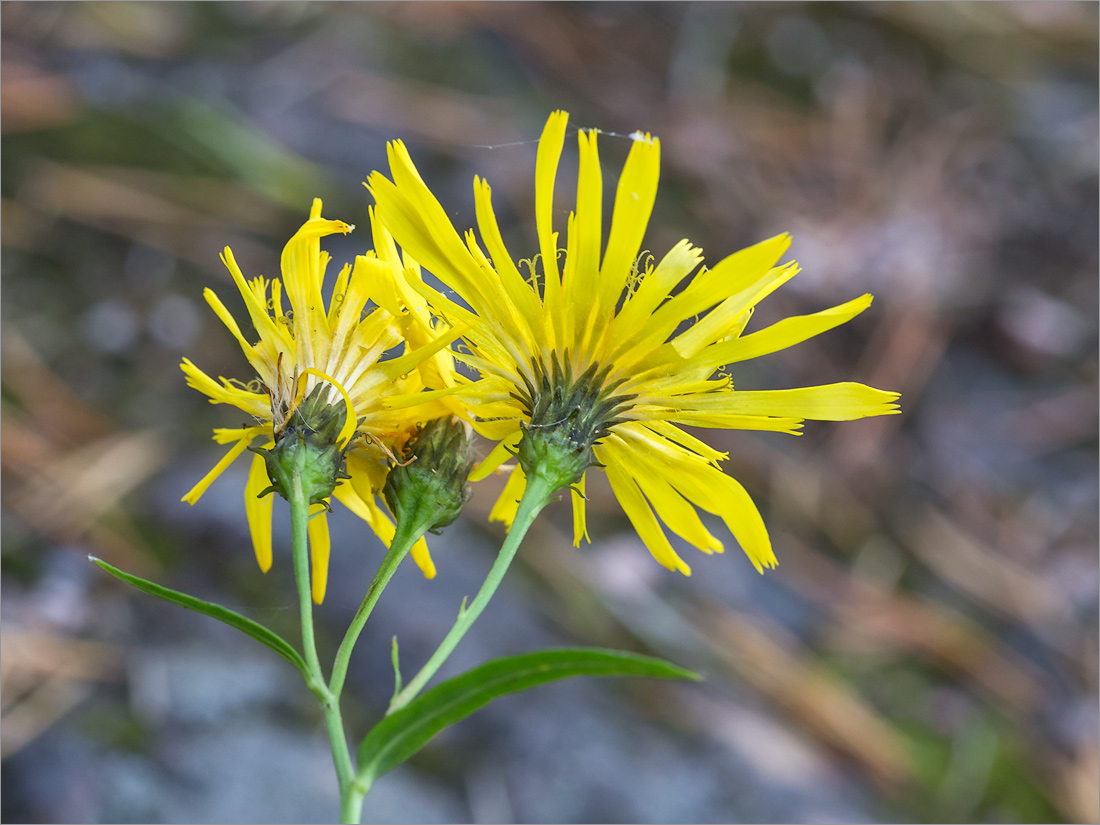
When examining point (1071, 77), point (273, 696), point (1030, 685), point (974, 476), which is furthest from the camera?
point (1071, 77)

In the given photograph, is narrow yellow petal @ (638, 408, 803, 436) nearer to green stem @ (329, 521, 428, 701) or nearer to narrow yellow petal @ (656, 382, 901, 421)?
narrow yellow petal @ (656, 382, 901, 421)

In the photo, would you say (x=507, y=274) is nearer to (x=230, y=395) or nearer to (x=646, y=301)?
(x=646, y=301)

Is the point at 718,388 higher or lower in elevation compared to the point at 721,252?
lower

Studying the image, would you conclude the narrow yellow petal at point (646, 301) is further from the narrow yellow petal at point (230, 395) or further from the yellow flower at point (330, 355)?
the narrow yellow petal at point (230, 395)

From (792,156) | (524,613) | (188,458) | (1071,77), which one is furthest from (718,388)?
(1071,77)

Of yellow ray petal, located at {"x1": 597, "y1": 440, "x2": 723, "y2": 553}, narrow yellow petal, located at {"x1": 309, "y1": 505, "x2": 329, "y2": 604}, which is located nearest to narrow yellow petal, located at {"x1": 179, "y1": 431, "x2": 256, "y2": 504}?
narrow yellow petal, located at {"x1": 309, "y1": 505, "x2": 329, "y2": 604}

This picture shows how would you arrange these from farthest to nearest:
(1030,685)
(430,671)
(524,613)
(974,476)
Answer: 1. (974,476)
2. (1030,685)
3. (524,613)
4. (430,671)

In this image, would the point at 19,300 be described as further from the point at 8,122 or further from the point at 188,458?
the point at 188,458

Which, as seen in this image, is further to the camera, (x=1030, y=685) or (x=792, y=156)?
(x=792, y=156)
